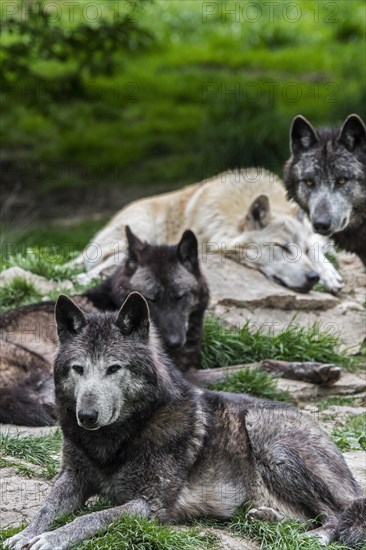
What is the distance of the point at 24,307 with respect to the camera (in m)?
8.45

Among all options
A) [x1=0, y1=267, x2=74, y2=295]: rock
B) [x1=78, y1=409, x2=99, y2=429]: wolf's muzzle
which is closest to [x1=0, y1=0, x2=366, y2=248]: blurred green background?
[x1=0, y1=267, x2=74, y2=295]: rock

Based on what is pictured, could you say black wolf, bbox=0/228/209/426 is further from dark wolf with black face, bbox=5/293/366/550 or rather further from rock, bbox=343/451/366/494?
dark wolf with black face, bbox=5/293/366/550

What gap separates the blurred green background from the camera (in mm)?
14930

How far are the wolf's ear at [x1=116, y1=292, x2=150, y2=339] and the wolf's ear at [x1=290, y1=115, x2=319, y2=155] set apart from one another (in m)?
4.21

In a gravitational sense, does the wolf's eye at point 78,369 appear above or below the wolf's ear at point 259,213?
above

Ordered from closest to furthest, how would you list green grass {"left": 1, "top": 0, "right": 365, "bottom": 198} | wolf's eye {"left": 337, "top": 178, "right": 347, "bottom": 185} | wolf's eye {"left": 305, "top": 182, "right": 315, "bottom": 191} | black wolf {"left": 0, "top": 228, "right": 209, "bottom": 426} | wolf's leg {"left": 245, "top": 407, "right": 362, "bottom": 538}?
wolf's leg {"left": 245, "top": 407, "right": 362, "bottom": 538}, black wolf {"left": 0, "top": 228, "right": 209, "bottom": 426}, wolf's eye {"left": 337, "top": 178, "right": 347, "bottom": 185}, wolf's eye {"left": 305, "top": 182, "right": 315, "bottom": 191}, green grass {"left": 1, "top": 0, "right": 365, "bottom": 198}

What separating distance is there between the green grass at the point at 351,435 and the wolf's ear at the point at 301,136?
286cm

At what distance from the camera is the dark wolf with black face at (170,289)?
8.23 m

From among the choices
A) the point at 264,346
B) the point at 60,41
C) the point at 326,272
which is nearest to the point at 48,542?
the point at 264,346

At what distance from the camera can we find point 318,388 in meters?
8.34

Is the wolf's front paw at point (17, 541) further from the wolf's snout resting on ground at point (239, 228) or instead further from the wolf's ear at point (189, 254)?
the wolf's snout resting on ground at point (239, 228)

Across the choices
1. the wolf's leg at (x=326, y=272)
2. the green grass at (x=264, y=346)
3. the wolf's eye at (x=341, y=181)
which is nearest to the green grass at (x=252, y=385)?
the green grass at (x=264, y=346)

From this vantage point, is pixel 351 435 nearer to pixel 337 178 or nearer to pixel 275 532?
pixel 275 532

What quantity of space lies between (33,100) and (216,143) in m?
2.96
